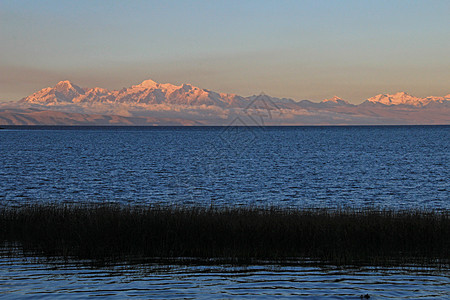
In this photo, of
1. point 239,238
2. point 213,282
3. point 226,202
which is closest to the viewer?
point 213,282

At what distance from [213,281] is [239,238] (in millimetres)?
4635

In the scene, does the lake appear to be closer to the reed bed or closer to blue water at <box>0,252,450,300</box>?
blue water at <box>0,252,450,300</box>

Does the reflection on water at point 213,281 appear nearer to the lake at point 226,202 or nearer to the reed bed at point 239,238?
the lake at point 226,202

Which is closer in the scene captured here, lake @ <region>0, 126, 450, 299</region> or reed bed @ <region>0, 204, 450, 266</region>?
lake @ <region>0, 126, 450, 299</region>

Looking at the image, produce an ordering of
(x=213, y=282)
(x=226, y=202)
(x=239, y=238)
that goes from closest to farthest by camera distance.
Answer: (x=213, y=282) < (x=239, y=238) < (x=226, y=202)

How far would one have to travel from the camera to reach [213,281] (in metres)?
16.0

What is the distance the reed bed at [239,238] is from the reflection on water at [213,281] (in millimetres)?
1290

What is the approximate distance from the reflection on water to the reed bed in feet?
4.23

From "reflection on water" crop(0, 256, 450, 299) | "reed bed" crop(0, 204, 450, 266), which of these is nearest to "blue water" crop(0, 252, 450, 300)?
"reflection on water" crop(0, 256, 450, 299)

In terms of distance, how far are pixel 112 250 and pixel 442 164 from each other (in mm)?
68910

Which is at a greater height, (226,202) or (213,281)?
(213,281)

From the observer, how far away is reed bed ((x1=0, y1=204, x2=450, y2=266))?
19188 millimetres

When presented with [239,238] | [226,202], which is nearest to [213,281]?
[239,238]

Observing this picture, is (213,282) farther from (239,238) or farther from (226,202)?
(226,202)
